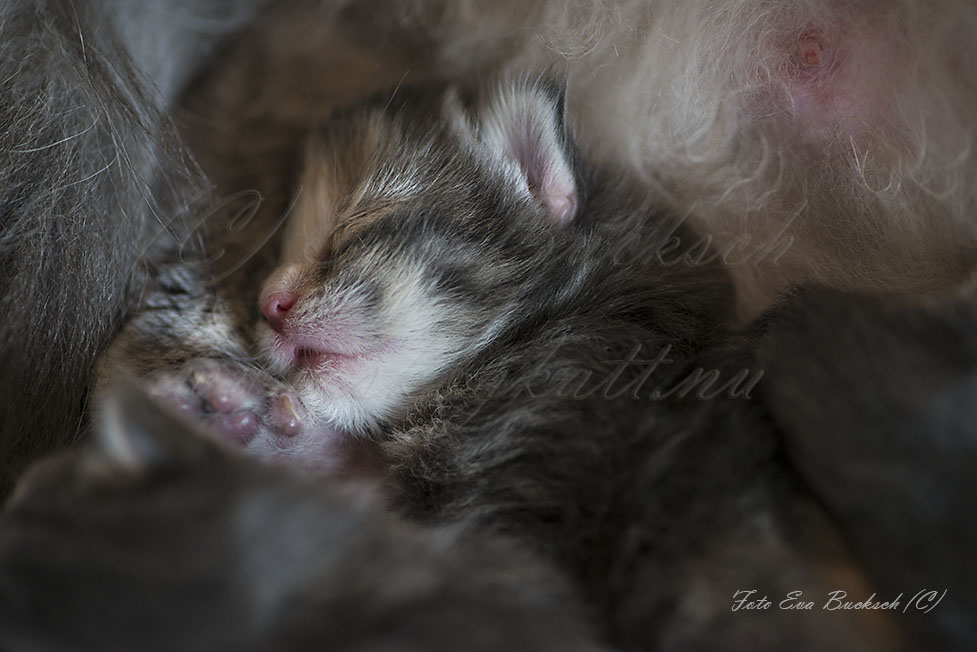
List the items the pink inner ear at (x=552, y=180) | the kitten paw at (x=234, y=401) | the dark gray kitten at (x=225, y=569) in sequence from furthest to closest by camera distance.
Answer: the pink inner ear at (x=552, y=180) → the kitten paw at (x=234, y=401) → the dark gray kitten at (x=225, y=569)

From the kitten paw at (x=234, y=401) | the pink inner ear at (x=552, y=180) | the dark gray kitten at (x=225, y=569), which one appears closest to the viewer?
the dark gray kitten at (x=225, y=569)

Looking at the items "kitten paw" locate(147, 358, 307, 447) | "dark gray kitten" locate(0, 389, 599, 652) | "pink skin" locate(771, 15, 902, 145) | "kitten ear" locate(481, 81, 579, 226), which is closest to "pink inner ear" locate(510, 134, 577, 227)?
"kitten ear" locate(481, 81, 579, 226)

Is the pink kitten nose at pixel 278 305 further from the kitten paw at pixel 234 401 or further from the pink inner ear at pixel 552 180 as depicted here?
the pink inner ear at pixel 552 180

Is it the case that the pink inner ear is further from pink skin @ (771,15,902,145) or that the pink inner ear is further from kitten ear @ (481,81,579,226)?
pink skin @ (771,15,902,145)

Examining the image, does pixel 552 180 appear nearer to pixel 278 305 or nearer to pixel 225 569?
pixel 278 305

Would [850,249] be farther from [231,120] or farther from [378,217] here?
[231,120]

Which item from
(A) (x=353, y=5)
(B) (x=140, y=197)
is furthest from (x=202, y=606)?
(A) (x=353, y=5)

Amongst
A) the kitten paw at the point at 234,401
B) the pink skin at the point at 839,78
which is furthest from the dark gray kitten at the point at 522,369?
the pink skin at the point at 839,78
